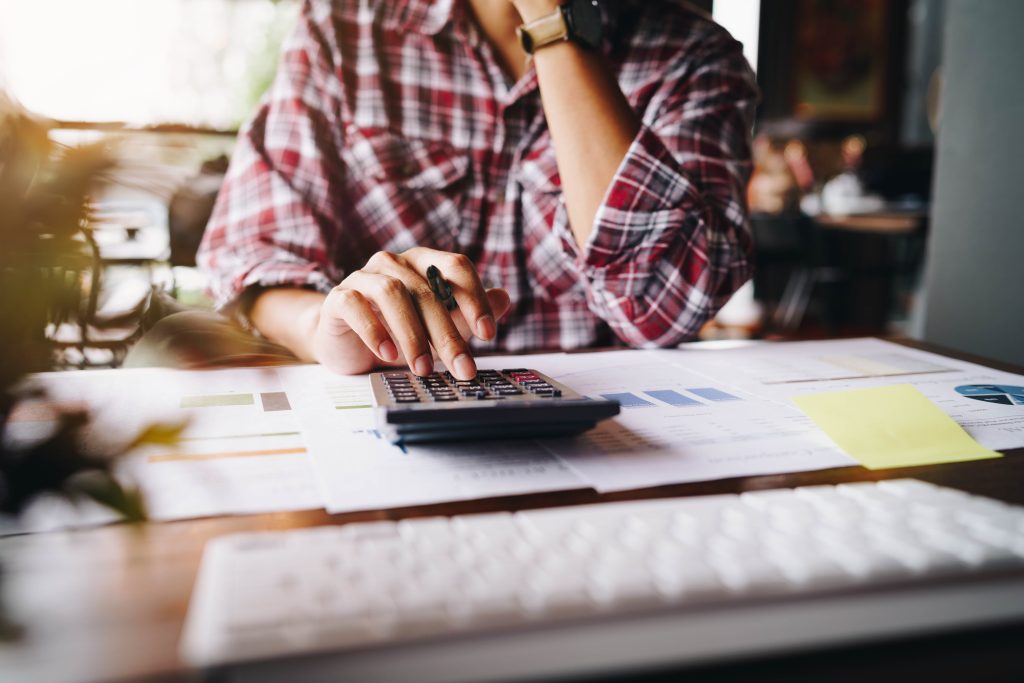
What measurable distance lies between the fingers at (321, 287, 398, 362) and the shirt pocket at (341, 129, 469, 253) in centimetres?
45

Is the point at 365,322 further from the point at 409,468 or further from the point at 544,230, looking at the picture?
the point at 544,230

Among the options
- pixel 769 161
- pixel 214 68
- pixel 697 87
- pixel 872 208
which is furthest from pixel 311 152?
pixel 769 161

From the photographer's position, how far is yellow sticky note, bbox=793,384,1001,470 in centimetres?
50

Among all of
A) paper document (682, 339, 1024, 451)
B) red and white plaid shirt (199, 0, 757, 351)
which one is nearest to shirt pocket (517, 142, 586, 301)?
red and white plaid shirt (199, 0, 757, 351)

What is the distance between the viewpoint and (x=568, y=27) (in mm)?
906

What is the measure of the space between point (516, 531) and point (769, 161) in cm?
507

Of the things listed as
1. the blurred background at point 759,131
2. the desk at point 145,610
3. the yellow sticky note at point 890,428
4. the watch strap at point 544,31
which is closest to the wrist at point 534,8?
the watch strap at point 544,31

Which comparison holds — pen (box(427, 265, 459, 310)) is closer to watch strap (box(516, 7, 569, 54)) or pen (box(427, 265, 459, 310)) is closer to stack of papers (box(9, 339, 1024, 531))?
stack of papers (box(9, 339, 1024, 531))

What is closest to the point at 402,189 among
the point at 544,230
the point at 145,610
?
the point at 544,230

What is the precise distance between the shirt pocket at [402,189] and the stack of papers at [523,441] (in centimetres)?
37

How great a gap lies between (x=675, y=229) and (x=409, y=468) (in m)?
0.53

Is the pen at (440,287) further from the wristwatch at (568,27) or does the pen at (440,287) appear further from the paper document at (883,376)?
the wristwatch at (568,27)

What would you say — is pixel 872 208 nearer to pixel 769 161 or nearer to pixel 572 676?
pixel 769 161

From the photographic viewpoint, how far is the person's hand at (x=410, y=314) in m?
0.61
